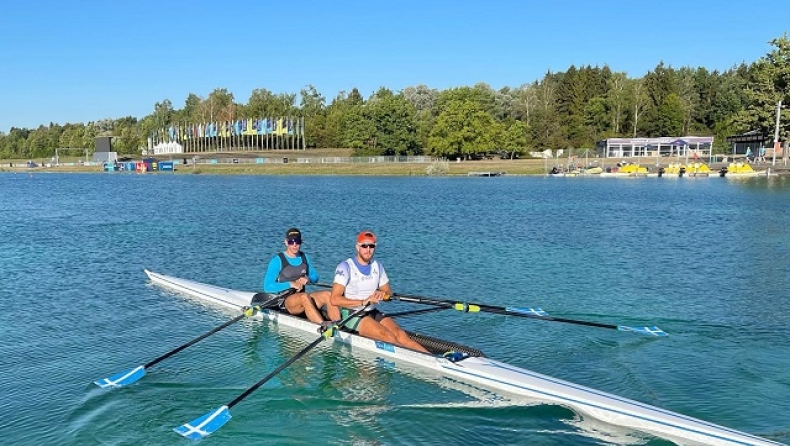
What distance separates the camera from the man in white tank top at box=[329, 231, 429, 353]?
1236 cm

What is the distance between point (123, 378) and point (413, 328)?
6808 mm

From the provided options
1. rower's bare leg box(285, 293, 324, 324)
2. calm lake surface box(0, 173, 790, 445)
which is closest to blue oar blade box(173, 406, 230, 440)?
calm lake surface box(0, 173, 790, 445)

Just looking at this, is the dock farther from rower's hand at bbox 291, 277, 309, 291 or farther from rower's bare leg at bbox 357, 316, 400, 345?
rower's bare leg at bbox 357, 316, 400, 345

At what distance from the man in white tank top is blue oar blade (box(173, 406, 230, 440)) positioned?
3.06m

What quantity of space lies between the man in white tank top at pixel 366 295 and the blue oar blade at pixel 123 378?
3.91 meters

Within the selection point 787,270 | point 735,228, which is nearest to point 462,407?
point 787,270

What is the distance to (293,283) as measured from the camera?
14.5 m

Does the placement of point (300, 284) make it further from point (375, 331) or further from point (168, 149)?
point (168, 149)

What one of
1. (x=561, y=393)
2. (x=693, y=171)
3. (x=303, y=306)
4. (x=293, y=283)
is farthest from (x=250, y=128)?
(x=561, y=393)

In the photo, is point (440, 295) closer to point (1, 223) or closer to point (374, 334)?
point (374, 334)

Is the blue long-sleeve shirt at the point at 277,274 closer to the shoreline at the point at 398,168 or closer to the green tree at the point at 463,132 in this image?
the shoreline at the point at 398,168

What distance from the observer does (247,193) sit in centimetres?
6862

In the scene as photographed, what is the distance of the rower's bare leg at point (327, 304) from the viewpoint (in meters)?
13.0

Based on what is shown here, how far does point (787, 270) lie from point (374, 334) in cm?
1789
